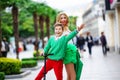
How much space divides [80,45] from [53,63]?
87.7ft

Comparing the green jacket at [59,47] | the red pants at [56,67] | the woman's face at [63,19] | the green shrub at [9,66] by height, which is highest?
the woman's face at [63,19]

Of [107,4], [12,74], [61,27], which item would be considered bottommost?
[12,74]

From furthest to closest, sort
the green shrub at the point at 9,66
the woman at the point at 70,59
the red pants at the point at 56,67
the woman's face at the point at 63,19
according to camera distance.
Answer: the green shrub at the point at 9,66 < the woman's face at the point at 63,19 < the woman at the point at 70,59 < the red pants at the point at 56,67

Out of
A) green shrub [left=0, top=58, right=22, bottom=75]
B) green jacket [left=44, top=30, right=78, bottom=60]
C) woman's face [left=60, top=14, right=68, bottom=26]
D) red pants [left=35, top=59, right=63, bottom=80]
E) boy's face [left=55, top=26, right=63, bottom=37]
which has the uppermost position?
woman's face [left=60, top=14, right=68, bottom=26]

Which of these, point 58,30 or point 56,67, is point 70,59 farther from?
point 58,30

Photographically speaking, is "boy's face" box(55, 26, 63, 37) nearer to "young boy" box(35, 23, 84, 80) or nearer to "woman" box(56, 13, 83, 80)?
"young boy" box(35, 23, 84, 80)

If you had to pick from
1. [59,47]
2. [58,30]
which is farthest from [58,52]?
[58,30]

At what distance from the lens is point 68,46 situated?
11164mm

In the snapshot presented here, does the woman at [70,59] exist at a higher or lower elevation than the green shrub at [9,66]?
higher

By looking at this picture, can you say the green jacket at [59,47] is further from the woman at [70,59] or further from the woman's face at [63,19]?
the woman's face at [63,19]

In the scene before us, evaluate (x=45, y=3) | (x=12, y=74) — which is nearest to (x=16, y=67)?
(x=12, y=74)

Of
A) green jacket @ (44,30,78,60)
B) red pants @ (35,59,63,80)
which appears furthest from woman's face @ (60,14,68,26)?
red pants @ (35,59,63,80)

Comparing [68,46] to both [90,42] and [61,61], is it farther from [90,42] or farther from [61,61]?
[90,42]

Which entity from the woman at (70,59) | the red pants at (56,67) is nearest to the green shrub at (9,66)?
the woman at (70,59)
